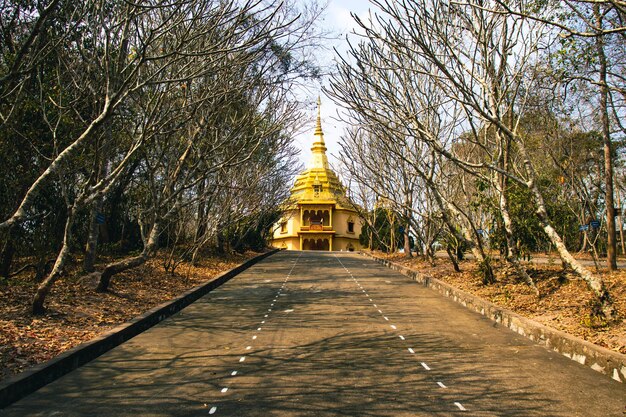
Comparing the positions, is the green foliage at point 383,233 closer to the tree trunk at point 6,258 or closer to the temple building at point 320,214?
the temple building at point 320,214

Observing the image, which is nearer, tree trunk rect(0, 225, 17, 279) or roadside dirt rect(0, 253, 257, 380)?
roadside dirt rect(0, 253, 257, 380)

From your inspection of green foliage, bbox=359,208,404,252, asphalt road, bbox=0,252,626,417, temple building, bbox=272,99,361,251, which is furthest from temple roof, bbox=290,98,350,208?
asphalt road, bbox=0,252,626,417

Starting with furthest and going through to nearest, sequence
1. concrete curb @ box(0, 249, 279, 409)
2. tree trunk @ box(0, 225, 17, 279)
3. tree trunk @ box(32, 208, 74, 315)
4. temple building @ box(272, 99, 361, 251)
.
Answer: temple building @ box(272, 99, 361, 251) < tree trunk @ box(0, 225, 17, 279) < tree trunk @ box(32, 208, 74, 315) < concrete curb @ box(0, 249, 279, 409)

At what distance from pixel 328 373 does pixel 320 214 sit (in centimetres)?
5549

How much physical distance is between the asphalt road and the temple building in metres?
49.0

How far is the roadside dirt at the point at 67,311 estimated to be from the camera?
6.73 metres

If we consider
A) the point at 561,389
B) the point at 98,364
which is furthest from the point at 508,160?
the point at 98,364

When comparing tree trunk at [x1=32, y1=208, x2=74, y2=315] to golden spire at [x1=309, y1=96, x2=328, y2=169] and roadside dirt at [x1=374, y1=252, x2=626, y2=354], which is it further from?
golden spire at [x1=309, y1=96, x2=328, y2=169]

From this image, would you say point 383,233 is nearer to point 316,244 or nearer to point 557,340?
point 316,244

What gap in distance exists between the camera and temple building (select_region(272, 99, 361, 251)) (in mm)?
60125

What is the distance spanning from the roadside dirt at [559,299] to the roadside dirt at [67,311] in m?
7.22

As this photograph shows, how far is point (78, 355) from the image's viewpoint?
6.87 m

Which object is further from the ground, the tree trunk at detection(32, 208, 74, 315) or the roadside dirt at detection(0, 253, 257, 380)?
the tree trunk at detection(32, 208, 74, 315)

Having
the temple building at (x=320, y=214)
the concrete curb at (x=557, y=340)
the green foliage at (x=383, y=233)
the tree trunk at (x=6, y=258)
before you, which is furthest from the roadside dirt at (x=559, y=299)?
the temple building at (x=320, y=214)
